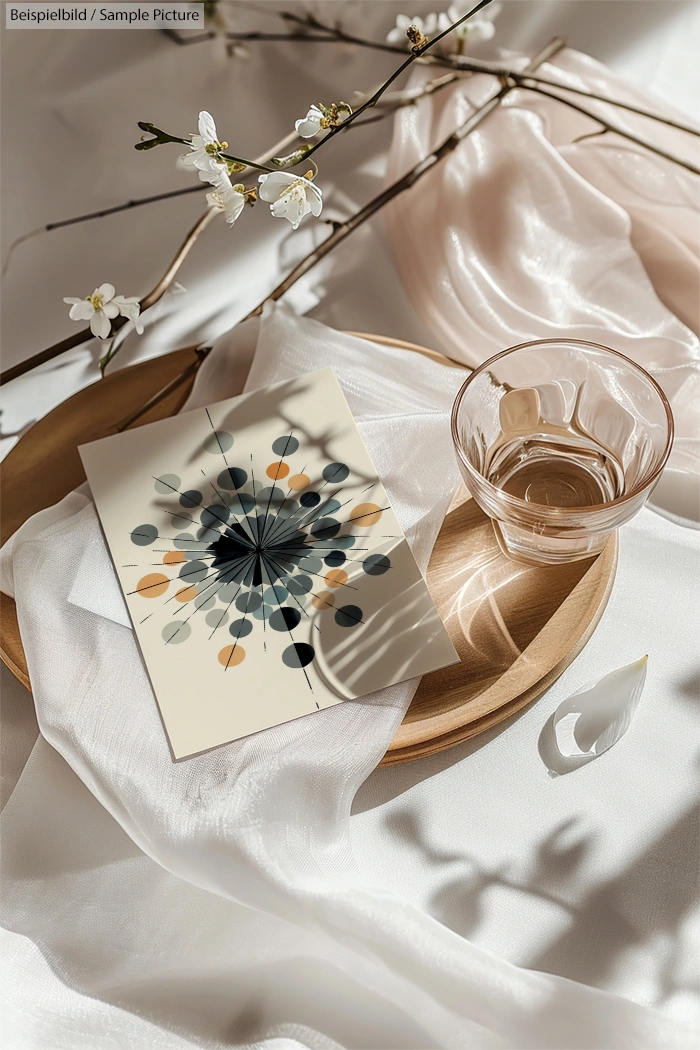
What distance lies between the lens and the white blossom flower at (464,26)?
847 mm

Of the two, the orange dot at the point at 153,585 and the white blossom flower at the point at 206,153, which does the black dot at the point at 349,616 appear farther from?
the white blossom flower at the point at 206,153

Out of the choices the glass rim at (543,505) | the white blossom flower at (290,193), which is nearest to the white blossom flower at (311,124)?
the white blossom flower at (290,193)

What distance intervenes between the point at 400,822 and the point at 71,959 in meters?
0.21

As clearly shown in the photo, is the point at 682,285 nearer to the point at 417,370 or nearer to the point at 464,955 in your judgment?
the point at 417,370

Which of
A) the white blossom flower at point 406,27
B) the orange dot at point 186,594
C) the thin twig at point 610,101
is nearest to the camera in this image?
the orange dot at point 186,594

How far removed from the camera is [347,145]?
910 mm

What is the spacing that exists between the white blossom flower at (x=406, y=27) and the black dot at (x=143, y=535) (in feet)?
1.78

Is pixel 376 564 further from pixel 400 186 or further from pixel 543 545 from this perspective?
pixel 400 186

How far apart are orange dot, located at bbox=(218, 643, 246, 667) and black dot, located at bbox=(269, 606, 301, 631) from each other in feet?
0.09

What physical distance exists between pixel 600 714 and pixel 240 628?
0.24 meters

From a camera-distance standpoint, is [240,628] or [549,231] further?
[549,231]

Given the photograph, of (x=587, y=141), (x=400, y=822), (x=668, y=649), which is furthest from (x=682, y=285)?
(x=400, y=822)

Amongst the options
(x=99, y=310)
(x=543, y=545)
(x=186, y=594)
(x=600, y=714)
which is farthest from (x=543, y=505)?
(x=99, y=310)

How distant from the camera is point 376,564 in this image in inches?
24.4
